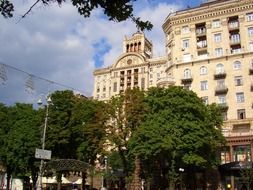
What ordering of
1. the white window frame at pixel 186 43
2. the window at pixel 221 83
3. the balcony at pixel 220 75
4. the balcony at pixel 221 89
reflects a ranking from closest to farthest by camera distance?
the balcony at pixel 221 89
the window at pixel 221 83
the balcony at pixel 220 75
the white window frame at pixel 186 43

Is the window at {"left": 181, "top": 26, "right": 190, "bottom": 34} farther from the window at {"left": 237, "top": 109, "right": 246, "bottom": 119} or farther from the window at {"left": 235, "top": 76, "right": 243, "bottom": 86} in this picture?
the window at {"left": 237, "top": 109, "right": 246, "bottom": 119}

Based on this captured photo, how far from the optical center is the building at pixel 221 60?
6178 cm

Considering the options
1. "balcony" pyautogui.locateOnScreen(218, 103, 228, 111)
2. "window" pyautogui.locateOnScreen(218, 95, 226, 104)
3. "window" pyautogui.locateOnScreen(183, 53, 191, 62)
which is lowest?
"balcony" pyautogui.locateOnScreen(218, 103, 228, 111)

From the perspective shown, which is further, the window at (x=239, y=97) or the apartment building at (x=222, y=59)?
the window at (x=239, y=97)

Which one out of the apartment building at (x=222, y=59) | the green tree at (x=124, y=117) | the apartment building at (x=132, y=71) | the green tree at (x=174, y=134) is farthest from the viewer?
the apartment building at (x=132, y=71)

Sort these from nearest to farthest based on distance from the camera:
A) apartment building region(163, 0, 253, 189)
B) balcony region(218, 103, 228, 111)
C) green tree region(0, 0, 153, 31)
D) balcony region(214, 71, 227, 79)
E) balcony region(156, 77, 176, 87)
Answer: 1. green tree region(0, 0, 153, 31)
2. apartment building region(163, 0, 253, 189)
3. balcony region(218, 103, 228, 111)
4. balcony region(214, 71, 227, 79)
5. balcony region(156, 77, 176, 87)

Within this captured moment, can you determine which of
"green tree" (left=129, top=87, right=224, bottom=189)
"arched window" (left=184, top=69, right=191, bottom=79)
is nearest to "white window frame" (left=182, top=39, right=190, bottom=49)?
"arched window" (left=184, top=69, right=191, bottom=79)

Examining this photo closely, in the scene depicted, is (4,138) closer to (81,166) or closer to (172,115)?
(81,166)

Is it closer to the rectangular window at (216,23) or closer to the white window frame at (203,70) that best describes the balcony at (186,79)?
the white window frame at (203,70)

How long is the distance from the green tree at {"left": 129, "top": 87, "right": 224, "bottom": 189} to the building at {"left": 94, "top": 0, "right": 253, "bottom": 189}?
11.7 metres

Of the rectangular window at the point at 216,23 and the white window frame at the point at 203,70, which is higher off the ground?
the rectangular window at the point at 216,23

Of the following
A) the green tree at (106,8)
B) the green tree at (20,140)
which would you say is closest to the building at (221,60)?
the green tree at (20,140)

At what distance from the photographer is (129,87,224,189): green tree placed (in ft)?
147

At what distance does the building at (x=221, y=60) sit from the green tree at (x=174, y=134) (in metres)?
11.7
